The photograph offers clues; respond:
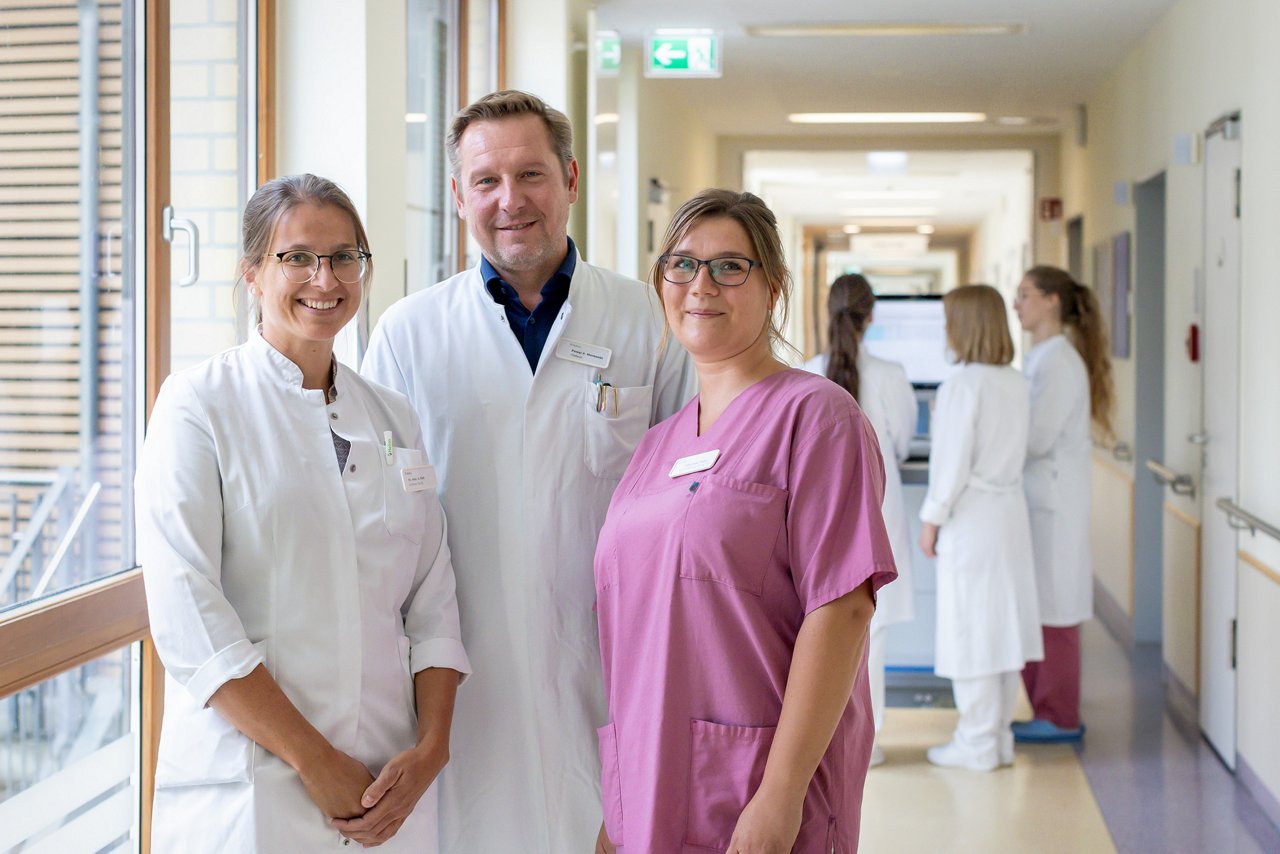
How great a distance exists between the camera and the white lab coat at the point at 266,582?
1.50 metres

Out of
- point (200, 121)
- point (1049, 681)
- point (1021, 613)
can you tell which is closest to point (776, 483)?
point (200, 121)

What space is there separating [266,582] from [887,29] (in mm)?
5316

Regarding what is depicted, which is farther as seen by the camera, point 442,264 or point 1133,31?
point 1133,31

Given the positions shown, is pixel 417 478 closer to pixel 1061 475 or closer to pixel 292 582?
pixel 292 582

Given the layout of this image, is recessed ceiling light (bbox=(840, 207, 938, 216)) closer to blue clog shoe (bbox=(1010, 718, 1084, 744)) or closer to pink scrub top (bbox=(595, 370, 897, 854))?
blue clog shoe (bbox=(1010, 718, 1084, 744))

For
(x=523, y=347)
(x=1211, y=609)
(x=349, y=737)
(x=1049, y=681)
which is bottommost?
(x=1049, y=681)

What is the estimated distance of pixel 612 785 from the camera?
67.3 inches

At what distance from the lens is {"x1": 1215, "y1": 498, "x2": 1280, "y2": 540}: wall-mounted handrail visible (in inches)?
139

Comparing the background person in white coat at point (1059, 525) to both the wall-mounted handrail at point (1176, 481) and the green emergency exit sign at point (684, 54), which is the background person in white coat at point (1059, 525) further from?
the green emergency exit sign at point (684, 54)

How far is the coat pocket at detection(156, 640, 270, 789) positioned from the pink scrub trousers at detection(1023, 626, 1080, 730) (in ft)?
12.0

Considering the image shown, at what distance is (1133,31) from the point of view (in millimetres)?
6195

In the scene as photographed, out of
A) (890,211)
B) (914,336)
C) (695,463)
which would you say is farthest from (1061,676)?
(890,211)

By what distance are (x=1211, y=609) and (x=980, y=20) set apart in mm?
3023

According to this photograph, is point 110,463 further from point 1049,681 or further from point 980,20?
point 980,20
